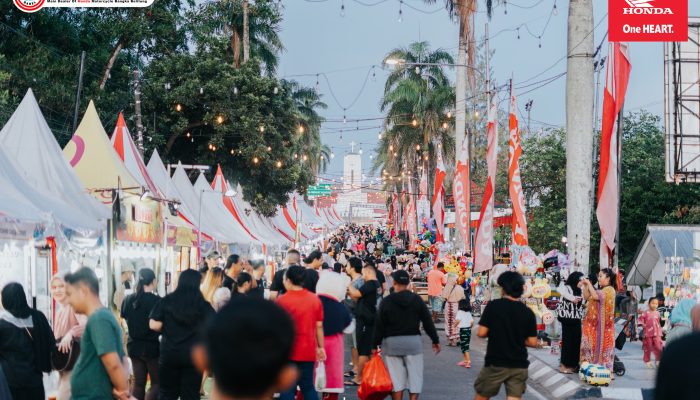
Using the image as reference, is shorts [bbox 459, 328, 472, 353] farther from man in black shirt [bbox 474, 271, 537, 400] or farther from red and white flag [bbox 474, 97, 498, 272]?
man in black shirt [bbox 474, 271, 537, 400]

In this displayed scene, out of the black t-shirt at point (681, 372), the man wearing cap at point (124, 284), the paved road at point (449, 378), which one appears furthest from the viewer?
the man wearing cap at point (124, 284)

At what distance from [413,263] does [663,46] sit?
637 inches

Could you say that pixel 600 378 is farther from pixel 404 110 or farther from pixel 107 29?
pixel 404 110

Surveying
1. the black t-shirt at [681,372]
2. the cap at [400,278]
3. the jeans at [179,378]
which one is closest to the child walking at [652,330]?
the cap at [400,278]

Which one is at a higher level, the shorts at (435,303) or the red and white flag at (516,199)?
the red and white flag at (516,199)

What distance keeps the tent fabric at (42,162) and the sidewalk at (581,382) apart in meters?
7.20

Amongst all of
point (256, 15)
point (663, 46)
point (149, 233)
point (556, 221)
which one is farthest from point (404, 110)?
point (149, 233)

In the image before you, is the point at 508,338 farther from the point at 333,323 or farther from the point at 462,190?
the point at 462,190

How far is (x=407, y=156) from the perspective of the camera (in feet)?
202

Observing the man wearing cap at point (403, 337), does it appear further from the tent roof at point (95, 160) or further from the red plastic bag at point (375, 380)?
the tent roof at point (95, 160)

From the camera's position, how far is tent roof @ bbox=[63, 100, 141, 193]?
16.1m

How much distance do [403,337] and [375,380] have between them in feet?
1.87

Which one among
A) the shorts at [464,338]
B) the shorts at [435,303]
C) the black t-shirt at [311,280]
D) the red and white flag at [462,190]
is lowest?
the shorts at [435,303]

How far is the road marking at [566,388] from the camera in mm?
13477
